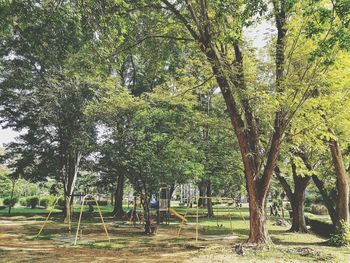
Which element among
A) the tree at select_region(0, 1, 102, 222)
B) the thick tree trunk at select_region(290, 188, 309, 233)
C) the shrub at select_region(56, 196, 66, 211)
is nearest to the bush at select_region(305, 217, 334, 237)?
the thick tree trunk at select_region(290, 188, 309, 233)

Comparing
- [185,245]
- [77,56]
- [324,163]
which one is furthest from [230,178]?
[77,56]

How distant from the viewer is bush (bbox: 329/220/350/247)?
1277 cm

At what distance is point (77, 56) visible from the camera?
11.4 metres

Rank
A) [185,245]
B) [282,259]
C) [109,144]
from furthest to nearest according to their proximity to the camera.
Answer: [109,144] → [185,245] → [282,259]

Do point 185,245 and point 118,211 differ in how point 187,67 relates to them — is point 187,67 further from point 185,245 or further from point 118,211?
point 118,211

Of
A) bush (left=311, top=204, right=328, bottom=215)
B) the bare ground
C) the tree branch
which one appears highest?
the tree branch

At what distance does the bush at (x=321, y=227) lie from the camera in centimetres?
1719

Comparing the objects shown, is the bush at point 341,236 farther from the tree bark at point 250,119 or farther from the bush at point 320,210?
the bush at point 320,210

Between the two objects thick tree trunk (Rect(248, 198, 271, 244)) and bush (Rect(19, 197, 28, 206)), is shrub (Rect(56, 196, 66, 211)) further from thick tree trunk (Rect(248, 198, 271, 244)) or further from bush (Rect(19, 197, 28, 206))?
thick tree trunk (Rect(248, 198, 271, 244))

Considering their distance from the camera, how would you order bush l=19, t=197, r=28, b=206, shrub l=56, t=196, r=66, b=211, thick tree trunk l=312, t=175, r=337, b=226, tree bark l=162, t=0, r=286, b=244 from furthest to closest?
1. bush l=19, t=197, r=28, b=206
2. shrub l=56, t=196, r=66, b=211
3. thick tree trunk l=312, t=175, r=337, b=226
4. tree bark l=162, t=0, r=286, b=244

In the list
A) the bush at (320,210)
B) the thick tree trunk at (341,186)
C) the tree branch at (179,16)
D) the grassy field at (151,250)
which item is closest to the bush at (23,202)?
the grassy field at (151,250)

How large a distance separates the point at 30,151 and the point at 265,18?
2166cm

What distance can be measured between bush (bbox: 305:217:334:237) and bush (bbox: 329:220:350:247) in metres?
3.28

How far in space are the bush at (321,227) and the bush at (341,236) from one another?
10.8ft
